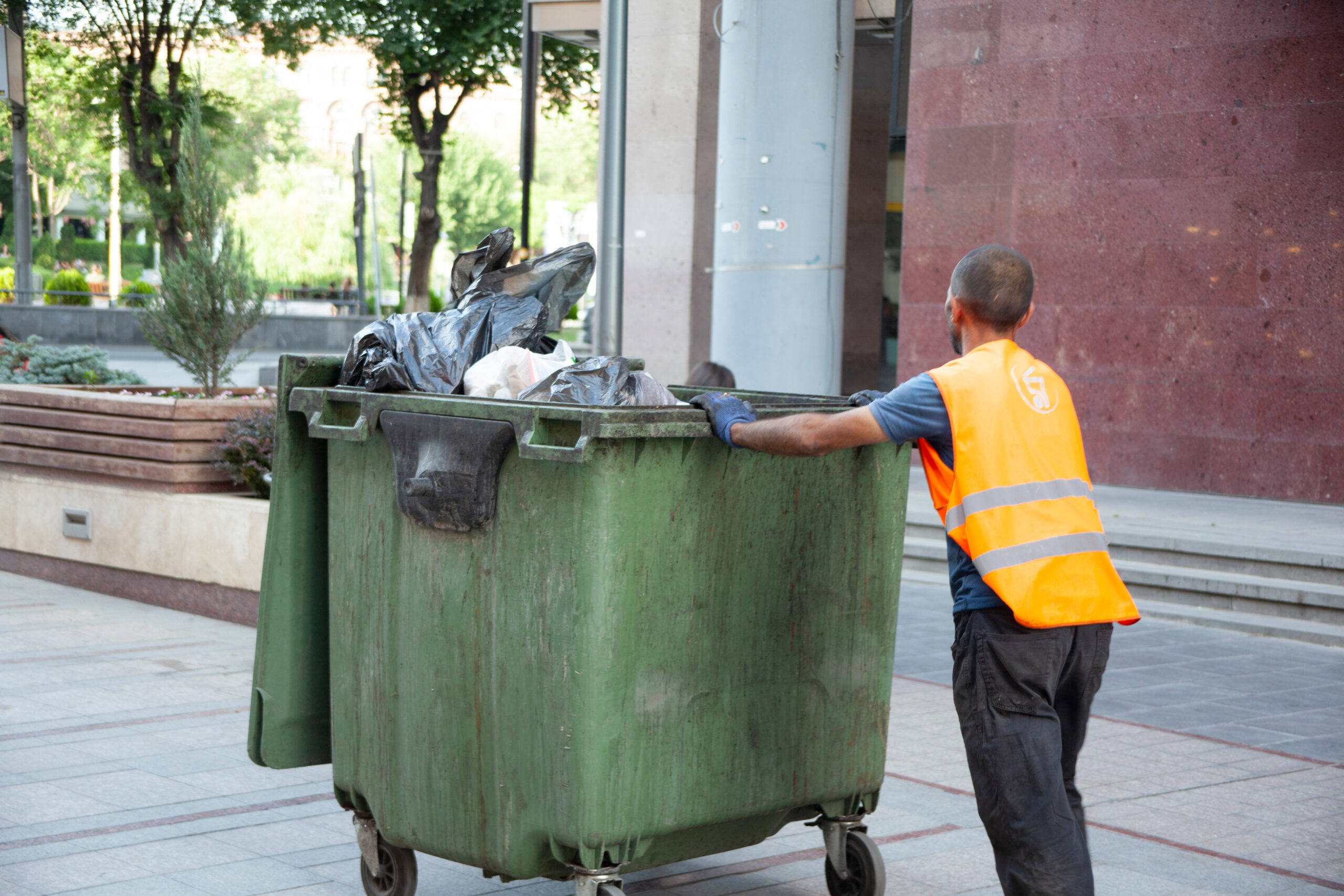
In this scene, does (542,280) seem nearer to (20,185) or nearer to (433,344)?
(433,344)

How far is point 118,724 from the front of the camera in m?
5.58

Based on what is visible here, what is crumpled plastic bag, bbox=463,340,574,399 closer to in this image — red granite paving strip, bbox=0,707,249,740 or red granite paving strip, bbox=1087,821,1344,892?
red granite paving strip, bbox=1087,821,1344,892

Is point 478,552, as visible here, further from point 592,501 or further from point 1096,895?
point 1096,895

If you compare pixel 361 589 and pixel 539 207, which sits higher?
pixel 539 207

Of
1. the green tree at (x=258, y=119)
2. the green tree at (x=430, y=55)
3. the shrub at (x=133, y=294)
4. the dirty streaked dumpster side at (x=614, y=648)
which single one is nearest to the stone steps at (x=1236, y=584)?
the dirty streaked dumpster side at (x=614, y=648)

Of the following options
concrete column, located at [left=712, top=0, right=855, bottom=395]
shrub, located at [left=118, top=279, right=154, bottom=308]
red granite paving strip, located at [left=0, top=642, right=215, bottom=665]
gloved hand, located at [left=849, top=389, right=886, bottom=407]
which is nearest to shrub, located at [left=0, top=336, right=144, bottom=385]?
red granite paving strip, located at [left=0, top=642, right=215, bottom=665]

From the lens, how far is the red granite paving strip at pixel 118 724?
5.38m

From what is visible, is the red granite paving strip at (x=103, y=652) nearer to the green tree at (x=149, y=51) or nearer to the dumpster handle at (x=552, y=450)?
the dumpster handle at (x=552, y=450)

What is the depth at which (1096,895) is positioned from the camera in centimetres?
401

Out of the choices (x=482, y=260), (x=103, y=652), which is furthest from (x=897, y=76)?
(x=482, y=260)

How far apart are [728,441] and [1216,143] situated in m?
9.18

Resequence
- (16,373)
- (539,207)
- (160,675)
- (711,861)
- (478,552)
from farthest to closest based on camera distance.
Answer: (539,207), (16,373), (160,675), (711,861), (478,552)

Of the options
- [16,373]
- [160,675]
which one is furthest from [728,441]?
[16,373]

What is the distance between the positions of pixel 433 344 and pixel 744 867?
5.65 ft
